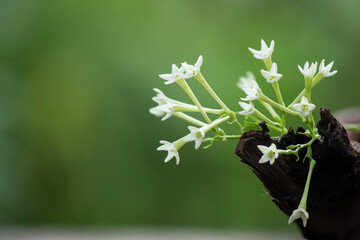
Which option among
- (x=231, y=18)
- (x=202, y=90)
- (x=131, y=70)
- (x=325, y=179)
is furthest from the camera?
(x=231, y=18)

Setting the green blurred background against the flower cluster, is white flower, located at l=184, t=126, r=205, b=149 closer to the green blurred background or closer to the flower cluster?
the flower cluster

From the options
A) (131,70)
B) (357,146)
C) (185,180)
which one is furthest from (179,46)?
(357,146)

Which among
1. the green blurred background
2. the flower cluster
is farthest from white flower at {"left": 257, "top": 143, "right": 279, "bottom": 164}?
the green blurred background

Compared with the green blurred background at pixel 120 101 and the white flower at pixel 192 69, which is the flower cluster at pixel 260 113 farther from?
the green blurred background at pixel 120 101

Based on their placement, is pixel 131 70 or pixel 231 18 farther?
pixel 231 18

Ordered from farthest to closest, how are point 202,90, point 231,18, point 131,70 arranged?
point 231,18 < point 131,70 < point 202,90

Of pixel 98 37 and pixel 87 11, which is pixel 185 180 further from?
pixel 87 11

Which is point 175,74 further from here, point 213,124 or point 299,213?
point 299,213
